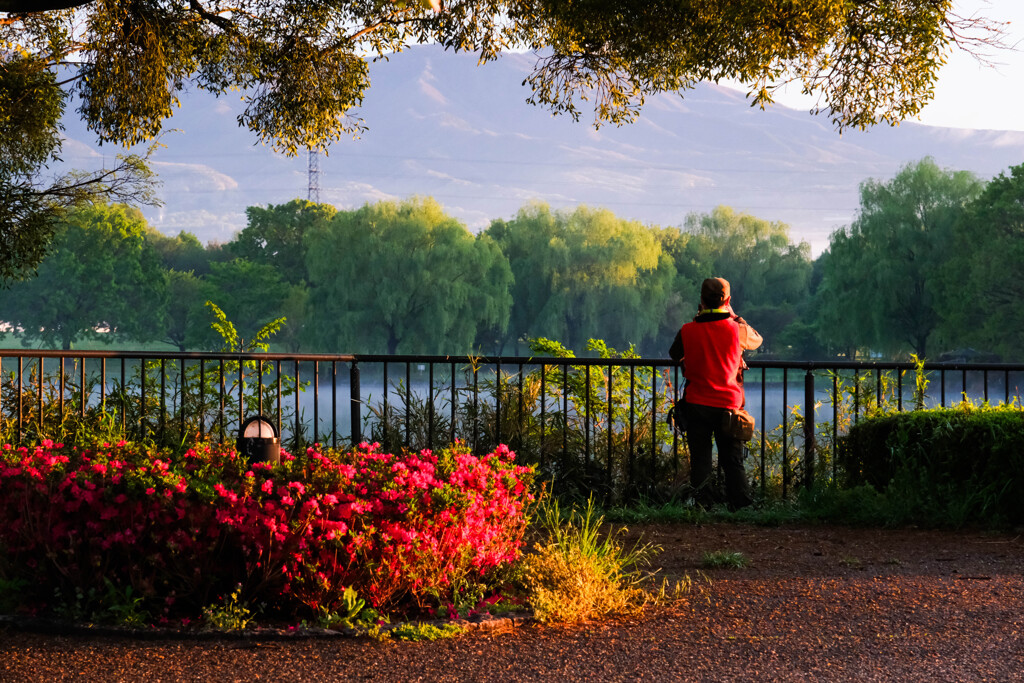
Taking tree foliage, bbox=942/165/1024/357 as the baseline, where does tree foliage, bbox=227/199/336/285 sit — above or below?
above

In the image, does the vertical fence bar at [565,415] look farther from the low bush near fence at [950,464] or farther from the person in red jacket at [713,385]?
the low bush near fence at [950,464]

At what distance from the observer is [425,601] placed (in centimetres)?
461

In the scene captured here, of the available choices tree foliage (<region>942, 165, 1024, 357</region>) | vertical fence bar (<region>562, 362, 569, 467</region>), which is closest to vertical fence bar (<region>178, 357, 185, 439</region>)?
vertical fence bar (<region>562, 362, 569, 467</region>)

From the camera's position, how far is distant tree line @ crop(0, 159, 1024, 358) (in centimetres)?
5988

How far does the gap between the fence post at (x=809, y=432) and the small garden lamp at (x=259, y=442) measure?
4751 millimetres

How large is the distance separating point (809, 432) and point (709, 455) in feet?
3.51

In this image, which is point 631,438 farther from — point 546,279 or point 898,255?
point 546,279

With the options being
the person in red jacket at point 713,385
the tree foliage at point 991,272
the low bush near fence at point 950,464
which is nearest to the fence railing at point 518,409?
the person in red jacket at point 713,385

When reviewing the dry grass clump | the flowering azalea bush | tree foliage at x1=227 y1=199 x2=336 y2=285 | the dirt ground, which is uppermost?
tree foliage at x1=227 y1=199 x2=336 y2=285

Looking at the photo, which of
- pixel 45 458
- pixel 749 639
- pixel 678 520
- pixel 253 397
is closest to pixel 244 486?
pixel 45 458

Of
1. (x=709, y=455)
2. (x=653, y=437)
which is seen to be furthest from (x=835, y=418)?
(x=653, y=437)

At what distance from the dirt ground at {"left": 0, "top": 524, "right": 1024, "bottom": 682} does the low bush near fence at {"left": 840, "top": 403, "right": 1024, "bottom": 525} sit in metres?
1.70

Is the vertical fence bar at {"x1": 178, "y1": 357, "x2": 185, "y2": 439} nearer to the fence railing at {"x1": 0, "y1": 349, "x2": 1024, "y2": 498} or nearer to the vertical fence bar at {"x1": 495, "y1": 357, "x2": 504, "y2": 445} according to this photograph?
the fence railing at {"x1": 0, "y1": 349, "x2": 1024, "y2": 498}

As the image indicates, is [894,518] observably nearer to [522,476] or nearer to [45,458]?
[522,476]
